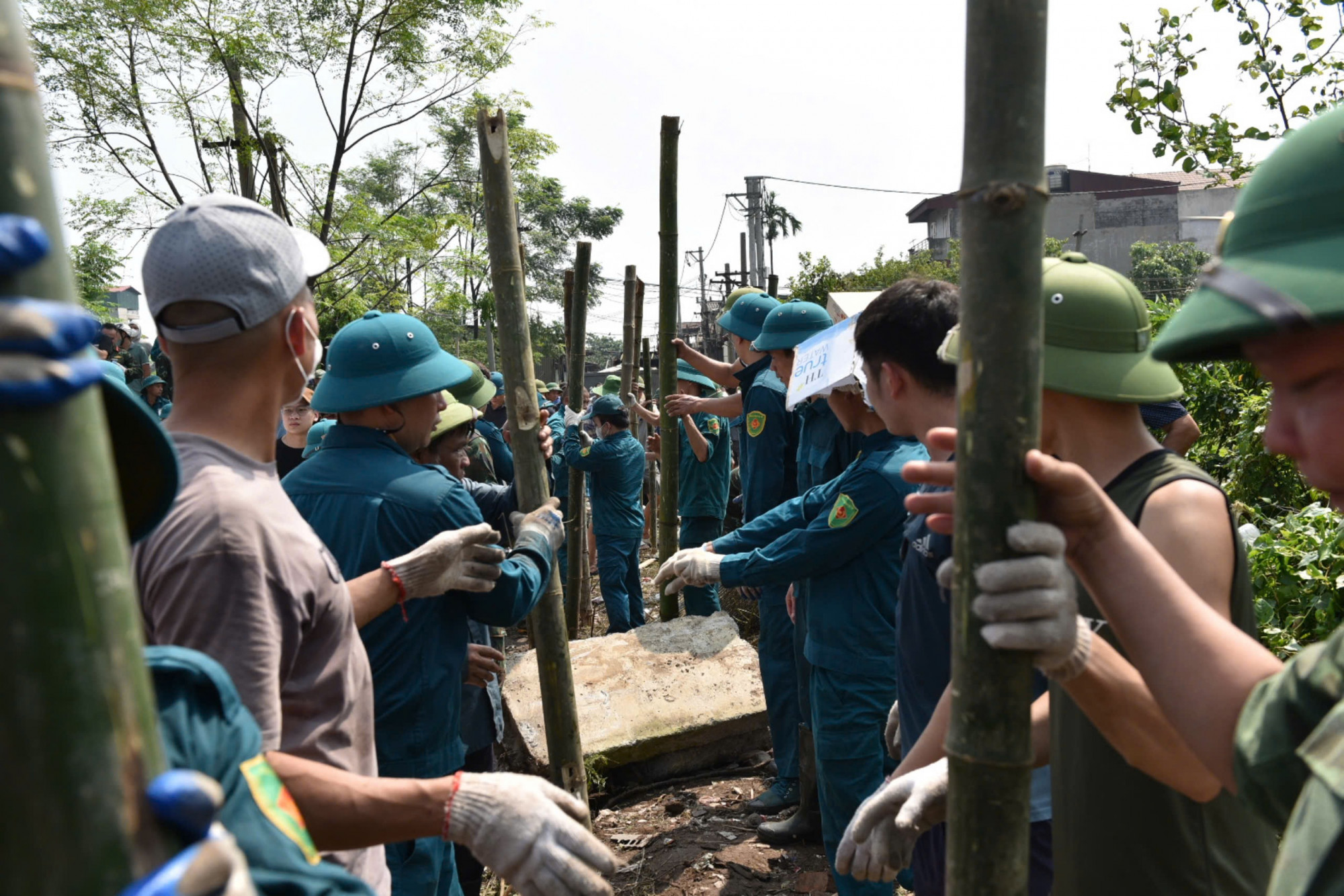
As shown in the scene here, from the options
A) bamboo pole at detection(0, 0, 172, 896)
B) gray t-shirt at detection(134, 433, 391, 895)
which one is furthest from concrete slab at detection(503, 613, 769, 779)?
bamboo pole at detection(0, 0, 172, 896)

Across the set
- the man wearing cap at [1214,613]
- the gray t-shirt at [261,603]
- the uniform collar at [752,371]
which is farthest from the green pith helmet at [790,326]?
the man wearing cap at [1214,613]

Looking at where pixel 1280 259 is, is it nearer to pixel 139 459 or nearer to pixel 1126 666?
pixel 1126 666

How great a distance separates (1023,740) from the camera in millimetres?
1131

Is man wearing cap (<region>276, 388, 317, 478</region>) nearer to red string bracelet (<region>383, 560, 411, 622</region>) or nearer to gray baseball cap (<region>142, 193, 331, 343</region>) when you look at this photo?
red string bracelet (<region>383, 560, 411, 622</region>)

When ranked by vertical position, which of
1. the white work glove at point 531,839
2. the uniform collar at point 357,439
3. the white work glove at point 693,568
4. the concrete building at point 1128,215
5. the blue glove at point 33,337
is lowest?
the white work glove at point 693,568

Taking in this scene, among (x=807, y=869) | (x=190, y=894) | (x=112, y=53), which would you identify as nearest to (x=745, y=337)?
(x=807, y=869)

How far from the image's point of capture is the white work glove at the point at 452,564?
2.65 m

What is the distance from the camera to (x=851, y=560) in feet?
12.4

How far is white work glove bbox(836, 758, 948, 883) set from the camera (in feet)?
6.79

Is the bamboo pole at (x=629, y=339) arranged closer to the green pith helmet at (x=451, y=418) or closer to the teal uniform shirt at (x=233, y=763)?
the green pith helmet at (x=451, y=418)

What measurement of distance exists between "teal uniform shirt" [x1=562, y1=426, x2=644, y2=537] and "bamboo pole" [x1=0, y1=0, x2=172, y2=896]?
750cm

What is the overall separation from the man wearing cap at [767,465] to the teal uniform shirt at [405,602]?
2693 mm

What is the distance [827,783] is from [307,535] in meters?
2.65

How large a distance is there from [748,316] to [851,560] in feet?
11.2
